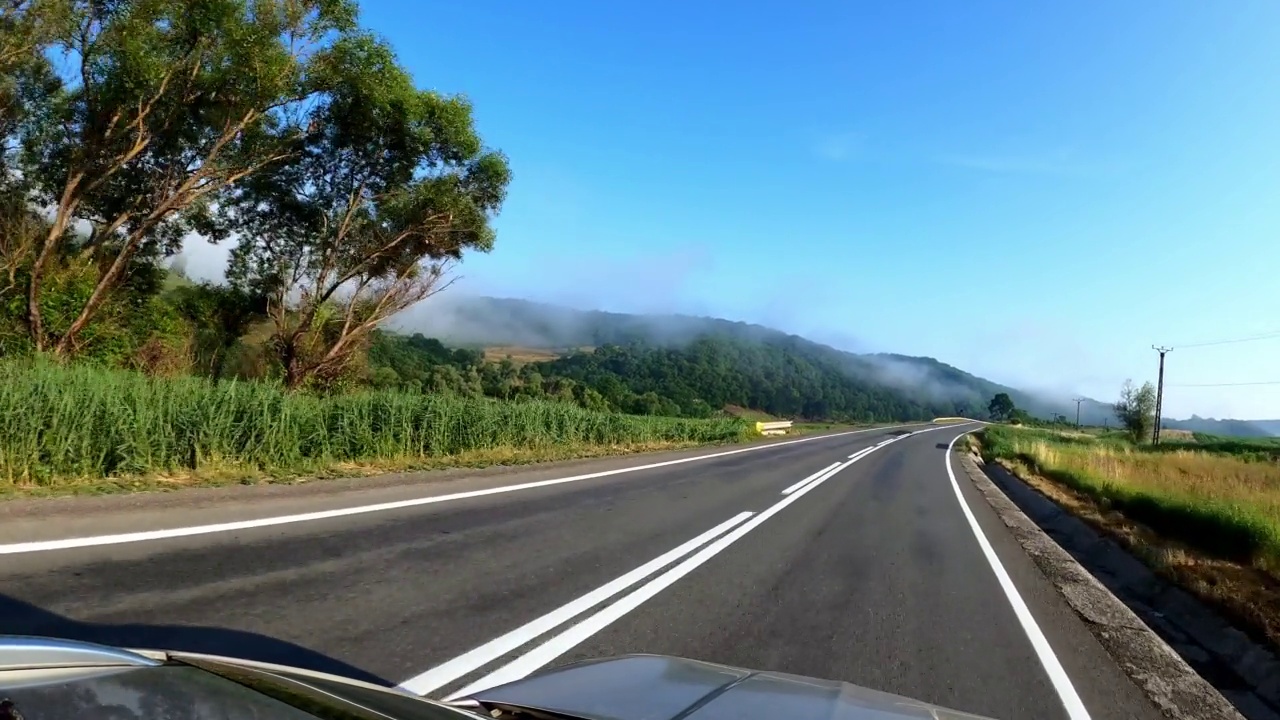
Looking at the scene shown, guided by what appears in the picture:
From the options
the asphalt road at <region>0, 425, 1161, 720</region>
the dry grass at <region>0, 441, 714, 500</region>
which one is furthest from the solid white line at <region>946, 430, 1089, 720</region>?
the dry grass at <region>0, 441, 714, 500</region>

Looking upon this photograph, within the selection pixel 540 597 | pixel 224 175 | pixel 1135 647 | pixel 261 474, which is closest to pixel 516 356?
pixel 224 175

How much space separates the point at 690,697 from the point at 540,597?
144 inches

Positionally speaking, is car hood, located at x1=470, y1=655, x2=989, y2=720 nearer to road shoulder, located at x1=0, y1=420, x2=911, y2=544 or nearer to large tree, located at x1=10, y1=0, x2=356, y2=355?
road shoulder, located at x1=0, y1=420, x2=911, y2=544

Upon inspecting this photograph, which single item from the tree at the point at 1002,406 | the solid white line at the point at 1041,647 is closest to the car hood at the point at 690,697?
the solid white line at the point at 1041,647

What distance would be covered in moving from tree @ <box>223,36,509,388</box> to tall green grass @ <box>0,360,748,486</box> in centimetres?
609

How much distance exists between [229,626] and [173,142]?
18168mm

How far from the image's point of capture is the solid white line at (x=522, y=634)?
4.41 meters

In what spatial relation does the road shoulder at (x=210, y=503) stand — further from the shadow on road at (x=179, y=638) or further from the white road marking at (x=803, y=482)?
the white road marking at (x=803, y=482)

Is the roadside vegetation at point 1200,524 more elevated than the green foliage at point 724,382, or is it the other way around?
the green foliage at point 724,382

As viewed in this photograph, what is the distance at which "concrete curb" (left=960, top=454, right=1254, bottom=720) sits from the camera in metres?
5.46

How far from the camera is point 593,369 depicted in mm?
95750

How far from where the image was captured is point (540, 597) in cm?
665

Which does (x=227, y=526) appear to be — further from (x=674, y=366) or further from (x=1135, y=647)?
(x=674, y=366)

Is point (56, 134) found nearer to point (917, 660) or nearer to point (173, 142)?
point (173, 142)
